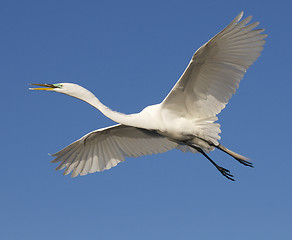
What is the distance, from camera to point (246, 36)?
686cm

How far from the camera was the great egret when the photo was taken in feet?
22.6

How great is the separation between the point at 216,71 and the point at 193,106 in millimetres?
843

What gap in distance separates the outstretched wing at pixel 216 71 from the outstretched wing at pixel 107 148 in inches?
63.0

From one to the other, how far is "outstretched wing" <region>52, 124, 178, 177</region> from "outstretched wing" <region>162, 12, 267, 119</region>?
1601mm

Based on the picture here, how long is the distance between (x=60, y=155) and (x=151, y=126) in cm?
252

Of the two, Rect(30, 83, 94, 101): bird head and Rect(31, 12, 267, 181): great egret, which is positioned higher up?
Rect(30, 83, 94, 101): bird head

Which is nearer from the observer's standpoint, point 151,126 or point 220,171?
point 151,126

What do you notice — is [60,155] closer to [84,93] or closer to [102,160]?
[102,160]

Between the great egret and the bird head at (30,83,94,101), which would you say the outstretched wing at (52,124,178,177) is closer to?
the great egret

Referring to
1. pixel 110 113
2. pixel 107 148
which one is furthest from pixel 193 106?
pixel 107 148

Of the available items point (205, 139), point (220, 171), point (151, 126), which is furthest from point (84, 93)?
point (220, 171)

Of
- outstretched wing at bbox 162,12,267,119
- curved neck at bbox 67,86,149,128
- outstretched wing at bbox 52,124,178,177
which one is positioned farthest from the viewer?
outstretched wing at bbox 52,124,178,177

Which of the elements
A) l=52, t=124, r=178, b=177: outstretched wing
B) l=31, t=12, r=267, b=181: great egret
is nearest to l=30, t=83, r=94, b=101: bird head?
l=31, t=12, r=267, b=181: great egret

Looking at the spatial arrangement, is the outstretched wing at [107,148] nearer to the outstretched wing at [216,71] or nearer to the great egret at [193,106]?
the great egret at [193,106]
